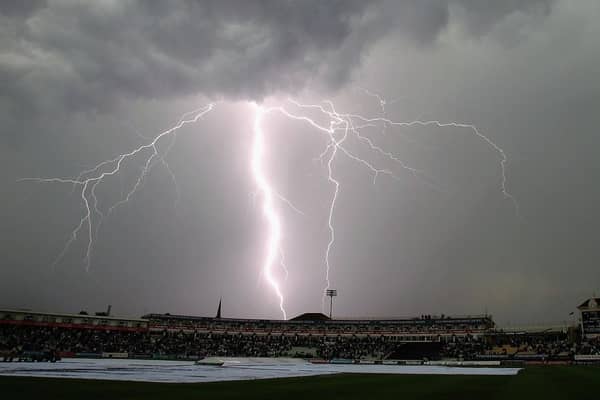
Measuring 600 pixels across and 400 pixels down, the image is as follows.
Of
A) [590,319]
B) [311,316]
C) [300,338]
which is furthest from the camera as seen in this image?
[311,316]

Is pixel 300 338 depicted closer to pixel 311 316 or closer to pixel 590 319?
pixel 311 316

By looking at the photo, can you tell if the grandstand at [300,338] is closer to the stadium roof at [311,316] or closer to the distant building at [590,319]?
the distant building at [590,319]

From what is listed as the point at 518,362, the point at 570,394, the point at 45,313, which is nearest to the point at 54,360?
the point at 570,394

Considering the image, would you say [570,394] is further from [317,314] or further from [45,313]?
[317,314]

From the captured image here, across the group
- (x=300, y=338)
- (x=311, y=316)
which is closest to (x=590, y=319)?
(x=300, y=338)

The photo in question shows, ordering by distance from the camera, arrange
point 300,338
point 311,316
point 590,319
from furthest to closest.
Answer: point 311,316 < point 300,338 < point 590,319

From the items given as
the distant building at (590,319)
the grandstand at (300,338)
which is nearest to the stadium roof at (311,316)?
the grandstand at (300,338)

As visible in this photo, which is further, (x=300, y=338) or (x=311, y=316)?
(x=311, y=316)

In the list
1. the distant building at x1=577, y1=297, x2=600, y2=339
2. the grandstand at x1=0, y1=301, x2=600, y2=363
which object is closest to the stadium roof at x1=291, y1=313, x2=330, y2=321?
the grandstand at x1=0, y1=301, x2=600, y2=363

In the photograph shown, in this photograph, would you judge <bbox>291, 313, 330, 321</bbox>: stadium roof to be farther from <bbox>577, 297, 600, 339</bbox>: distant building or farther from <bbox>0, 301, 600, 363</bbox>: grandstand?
<bbox>577, 297, 600, 339</bbox>: distant building
